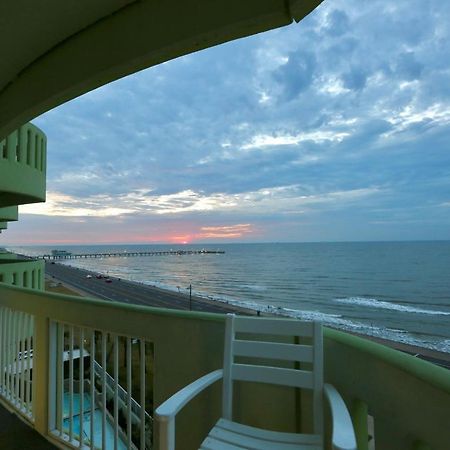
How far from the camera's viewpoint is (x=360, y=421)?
3.55 ft

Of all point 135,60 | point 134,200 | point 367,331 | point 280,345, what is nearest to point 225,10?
point 135,60

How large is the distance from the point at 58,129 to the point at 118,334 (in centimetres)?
1097

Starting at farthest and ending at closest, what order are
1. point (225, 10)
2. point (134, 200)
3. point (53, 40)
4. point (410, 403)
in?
point (134, 200) < point (53, 40) < point (225, 10) < point (410, 403)

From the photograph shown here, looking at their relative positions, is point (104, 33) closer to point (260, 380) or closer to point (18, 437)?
point (260, 380)

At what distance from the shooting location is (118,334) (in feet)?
5.84

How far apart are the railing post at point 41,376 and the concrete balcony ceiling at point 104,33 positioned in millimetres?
1593

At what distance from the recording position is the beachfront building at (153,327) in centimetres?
90

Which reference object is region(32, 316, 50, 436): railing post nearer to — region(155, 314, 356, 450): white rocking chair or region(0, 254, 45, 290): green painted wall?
region(155, 314, 356, 450): white rocking chair

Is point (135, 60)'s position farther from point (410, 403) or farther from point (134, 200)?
point (134, 200)

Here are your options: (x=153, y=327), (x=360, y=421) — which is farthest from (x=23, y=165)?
(x=360, y=421)

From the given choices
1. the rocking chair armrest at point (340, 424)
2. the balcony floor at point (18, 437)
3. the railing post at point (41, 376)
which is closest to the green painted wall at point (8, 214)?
the balcony floor at point (18, 437)

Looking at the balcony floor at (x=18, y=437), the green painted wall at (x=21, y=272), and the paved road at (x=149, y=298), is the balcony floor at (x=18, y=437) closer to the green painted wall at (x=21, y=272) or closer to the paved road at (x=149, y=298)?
the green painted wall at (x=21, y=272)

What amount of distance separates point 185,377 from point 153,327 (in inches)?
12.6

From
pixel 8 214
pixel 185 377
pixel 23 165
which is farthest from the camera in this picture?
pixel 8 214
